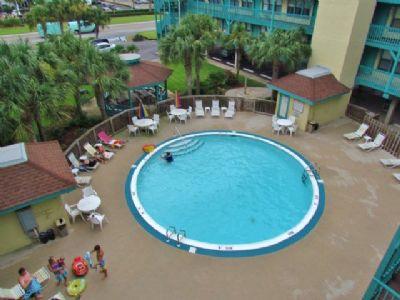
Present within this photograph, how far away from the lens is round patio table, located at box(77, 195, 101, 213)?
12976 mm

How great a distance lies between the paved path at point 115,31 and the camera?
161ft

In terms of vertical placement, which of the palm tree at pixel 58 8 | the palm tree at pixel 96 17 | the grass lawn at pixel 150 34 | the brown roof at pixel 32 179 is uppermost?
the palm tree at pixel 58 8

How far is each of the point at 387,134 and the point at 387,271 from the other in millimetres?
14245

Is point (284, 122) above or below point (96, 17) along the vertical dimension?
below

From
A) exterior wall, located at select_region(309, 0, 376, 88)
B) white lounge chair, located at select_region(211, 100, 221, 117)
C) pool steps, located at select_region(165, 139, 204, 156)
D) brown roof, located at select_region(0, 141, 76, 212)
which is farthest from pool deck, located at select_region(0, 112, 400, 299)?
white lounge chair, located at select_region(211, 100, 221, 117)

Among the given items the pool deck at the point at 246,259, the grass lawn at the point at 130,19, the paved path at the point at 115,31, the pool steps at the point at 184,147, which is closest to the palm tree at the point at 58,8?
the paved path at the point at 115,31

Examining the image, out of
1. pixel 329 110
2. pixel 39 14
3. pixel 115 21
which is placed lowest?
pixel 329 110

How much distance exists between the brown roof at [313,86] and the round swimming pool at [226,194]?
12.9 feet

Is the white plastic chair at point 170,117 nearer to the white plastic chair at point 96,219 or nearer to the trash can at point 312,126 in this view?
the trash can at point 312,126

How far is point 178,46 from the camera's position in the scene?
21859 millimetres

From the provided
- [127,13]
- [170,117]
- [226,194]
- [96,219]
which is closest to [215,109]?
[170,117]

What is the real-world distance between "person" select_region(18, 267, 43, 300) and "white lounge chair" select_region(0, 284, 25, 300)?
0.14m

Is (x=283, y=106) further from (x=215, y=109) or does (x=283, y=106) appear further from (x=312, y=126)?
(x=215, y=109)

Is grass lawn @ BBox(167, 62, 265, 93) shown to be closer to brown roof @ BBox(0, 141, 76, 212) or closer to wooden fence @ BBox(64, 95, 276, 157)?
wooden fence @ BBox(64, 95, 276, 157)
